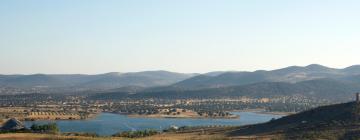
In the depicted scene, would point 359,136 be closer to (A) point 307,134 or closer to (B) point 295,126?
(A) point 307,134

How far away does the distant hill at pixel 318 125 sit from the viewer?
290ft

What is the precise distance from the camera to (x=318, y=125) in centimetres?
9681

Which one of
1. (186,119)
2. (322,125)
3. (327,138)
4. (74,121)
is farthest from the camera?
(186,119)

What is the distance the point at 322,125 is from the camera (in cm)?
9631

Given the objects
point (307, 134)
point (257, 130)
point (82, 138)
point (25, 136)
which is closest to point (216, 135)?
point (257, 130)

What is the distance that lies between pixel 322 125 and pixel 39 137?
1743 inches

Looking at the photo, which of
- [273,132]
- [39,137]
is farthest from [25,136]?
[273,132]

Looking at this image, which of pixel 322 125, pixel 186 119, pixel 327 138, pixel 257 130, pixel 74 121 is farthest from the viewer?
pixel 186 119

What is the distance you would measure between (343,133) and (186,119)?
10647 centimetres

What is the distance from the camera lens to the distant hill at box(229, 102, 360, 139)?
88.3m

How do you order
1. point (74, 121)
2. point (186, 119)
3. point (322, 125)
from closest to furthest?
point (322, 125), point (74, 121), point (186, 119)

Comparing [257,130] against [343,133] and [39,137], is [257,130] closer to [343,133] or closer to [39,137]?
[343,133]

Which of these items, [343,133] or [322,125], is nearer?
[343,133]

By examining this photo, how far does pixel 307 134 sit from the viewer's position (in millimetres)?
89500
